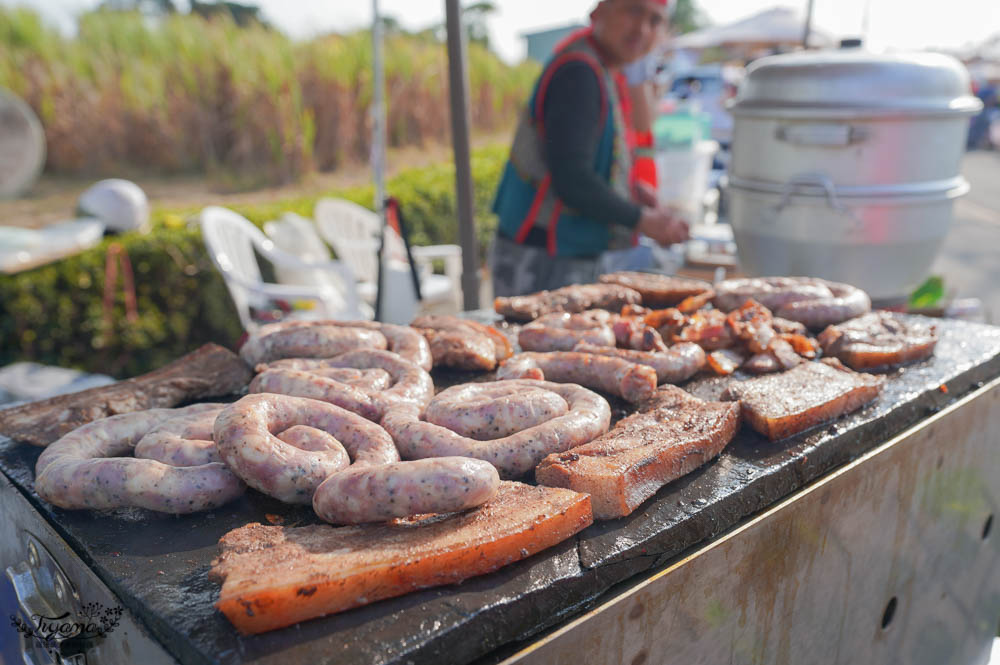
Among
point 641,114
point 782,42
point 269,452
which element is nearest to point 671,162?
point 641,114

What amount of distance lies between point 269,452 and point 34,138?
7.70 m

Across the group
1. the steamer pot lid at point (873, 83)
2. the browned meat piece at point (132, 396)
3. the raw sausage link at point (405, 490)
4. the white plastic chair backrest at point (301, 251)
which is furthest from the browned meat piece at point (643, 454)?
the white plastic chair backrest at point (301, 251)

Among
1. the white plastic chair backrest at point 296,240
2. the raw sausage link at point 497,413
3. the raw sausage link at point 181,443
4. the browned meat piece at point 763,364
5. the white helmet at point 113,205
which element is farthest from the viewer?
the white plastic chair backrest at point 296,240

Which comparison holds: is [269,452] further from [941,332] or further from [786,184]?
[786,184]

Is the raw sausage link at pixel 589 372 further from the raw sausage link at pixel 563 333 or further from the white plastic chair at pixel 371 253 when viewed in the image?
the white plastic chair at pixel 371 253

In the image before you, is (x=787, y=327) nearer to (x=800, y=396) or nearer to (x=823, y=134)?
(x=800, y=396)

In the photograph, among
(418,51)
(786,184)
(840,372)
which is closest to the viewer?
(840,372)

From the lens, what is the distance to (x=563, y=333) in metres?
2.56

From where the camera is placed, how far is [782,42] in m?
19.1

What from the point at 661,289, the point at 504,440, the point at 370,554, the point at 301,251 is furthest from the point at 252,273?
the point at 370,554

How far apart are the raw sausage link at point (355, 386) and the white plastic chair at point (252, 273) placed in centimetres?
357

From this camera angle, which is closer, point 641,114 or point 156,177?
point 641,114

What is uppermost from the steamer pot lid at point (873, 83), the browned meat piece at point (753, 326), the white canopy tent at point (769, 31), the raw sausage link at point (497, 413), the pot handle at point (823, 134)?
the white canopy tent at point (769, 31)

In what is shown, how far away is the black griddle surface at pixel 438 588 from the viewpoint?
1196mm
